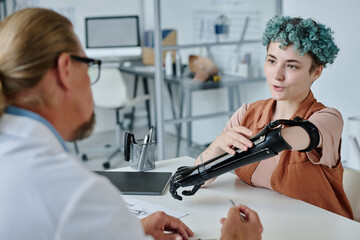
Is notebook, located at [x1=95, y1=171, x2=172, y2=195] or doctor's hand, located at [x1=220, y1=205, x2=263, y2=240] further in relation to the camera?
notebook, located at [x1=95, y1=171, x2=172, y2=195]

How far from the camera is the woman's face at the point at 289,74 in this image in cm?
159

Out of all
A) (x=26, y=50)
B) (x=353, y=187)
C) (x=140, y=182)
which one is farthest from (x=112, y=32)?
(x=26, y=50)

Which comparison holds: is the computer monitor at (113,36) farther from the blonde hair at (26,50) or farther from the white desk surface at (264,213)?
the blonde hair at (26,50)

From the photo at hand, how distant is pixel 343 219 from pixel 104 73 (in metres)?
3.50

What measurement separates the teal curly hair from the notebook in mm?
637

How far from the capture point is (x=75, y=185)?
726 mm

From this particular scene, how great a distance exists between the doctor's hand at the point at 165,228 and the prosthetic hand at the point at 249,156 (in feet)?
0.77

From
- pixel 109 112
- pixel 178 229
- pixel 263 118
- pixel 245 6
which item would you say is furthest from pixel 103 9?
pixel 178 229

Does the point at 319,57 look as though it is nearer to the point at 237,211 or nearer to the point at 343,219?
the point at 343,219

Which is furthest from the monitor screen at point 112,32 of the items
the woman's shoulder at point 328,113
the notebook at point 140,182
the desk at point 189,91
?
the woman's shoulder at point 328,113

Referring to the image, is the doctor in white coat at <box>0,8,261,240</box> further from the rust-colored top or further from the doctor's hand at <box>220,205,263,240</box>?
the rust-colored top

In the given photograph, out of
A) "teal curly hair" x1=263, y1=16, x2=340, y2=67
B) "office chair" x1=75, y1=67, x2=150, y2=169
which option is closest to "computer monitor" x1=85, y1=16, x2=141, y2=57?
"office chair" x1=75, y1=67, x2=150, y2=169

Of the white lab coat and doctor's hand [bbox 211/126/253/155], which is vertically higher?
the white lab coat

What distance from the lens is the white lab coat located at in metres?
0.71
